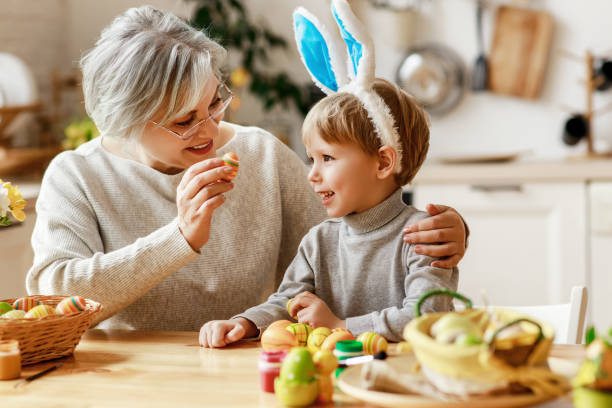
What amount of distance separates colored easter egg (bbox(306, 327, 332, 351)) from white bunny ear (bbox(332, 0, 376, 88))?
1.54 feet

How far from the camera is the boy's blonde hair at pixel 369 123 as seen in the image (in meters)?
1.43

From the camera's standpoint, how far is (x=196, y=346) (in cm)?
141

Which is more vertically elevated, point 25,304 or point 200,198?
point 200,198

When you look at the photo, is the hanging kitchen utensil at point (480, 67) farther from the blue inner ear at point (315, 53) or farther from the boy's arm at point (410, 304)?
the boy's arm at point (410, 304)

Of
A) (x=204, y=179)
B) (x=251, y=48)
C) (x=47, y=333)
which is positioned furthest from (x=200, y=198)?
(x=251, y=48)

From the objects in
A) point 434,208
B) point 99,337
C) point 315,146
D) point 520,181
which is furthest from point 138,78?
point 520,181

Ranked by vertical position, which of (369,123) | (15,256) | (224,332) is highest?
(369,123)

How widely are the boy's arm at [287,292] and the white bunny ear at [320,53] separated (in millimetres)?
326

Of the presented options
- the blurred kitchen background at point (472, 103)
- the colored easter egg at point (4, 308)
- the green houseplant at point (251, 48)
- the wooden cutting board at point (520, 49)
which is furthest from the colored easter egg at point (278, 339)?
the wooden cutting board at point (520, 49)

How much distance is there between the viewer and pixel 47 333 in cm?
129

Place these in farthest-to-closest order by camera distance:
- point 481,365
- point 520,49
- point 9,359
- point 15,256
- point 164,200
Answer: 1. point 520,49
2. point 15,256
3. point 164,200
4. point 9,359
5. point 481,365

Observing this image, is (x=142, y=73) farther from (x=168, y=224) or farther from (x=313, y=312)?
(x=313, y=312)

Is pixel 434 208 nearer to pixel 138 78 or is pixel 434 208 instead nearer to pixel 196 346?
pixel 196 346

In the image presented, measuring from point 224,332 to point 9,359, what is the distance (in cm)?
37
